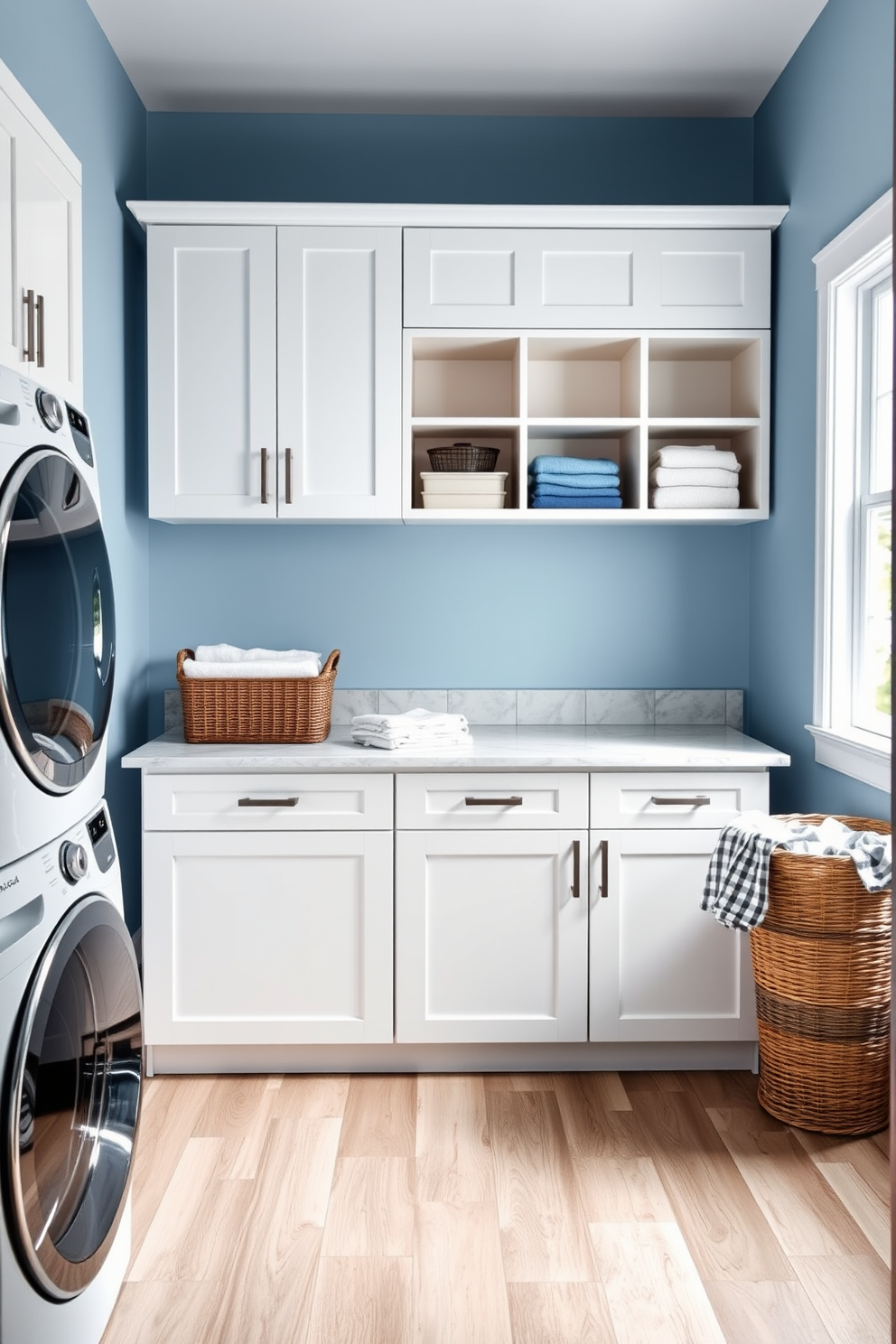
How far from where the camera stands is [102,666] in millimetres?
1782

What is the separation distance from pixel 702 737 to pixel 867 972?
0.89 metres

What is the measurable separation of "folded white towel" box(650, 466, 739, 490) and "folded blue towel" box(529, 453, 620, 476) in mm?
133

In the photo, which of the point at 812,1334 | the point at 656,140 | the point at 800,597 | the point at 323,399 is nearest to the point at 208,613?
the point at 323,399

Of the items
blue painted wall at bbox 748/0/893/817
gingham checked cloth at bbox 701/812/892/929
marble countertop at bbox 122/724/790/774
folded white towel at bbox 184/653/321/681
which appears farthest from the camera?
folded white towel at bbox 184/653/321/681

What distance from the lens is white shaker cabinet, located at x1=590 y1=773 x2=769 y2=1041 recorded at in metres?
2.78

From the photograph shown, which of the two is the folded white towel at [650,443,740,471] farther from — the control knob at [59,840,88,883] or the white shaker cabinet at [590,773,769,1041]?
the control knob at [59,840,88,883]

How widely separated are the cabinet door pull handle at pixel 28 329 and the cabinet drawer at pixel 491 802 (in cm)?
133

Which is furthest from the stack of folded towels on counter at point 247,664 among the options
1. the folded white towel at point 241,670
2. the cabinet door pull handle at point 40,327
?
the cabinet door pull handle at point 40,327

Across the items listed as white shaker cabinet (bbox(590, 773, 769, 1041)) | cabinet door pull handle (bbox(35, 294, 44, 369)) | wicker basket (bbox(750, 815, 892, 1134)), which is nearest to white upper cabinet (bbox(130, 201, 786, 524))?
white shaker cabinet (bbox(590, 773, 769, 1041))

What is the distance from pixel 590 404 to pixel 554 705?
945 mm

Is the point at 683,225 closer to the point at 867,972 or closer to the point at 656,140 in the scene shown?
the point at 656,140

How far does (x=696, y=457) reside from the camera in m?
3.03

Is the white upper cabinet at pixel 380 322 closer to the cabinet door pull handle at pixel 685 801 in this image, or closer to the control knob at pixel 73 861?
the cabinet door pull handle at pixel 685 801

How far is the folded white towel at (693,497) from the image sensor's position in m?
3.02
